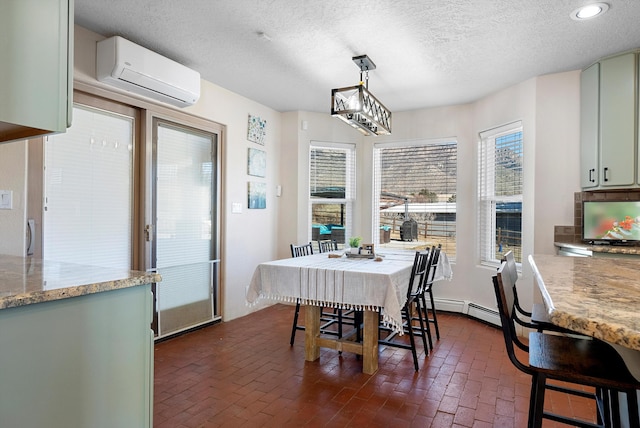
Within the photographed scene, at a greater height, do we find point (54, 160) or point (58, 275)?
point (54, 160)

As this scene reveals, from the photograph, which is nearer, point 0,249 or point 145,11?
point 0,249

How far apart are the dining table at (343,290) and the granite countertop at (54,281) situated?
1558mm

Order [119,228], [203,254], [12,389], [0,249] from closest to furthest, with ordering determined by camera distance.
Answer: [12,389] < [0,249] < [119,228] < [203,254]

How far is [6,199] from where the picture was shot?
2.42 m

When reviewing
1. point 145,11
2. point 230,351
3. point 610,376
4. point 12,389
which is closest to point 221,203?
point 230,351

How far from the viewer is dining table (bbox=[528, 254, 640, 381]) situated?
28.9 inches

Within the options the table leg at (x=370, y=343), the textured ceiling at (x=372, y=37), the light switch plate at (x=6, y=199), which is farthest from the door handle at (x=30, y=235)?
the table leg at (x=370, y=343)

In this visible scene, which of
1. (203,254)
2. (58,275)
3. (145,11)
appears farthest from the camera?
(203,254)

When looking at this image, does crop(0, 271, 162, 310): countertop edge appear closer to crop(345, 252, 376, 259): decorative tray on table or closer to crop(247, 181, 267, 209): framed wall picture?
crop(345, 252, 376, 259): decorative tray on table

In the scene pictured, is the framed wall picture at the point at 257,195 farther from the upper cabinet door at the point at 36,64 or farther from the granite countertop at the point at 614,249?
the granite countertop at the point at 614,249

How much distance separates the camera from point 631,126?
3.16 meters

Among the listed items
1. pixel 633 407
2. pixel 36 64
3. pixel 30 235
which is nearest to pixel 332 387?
pixel 633 407

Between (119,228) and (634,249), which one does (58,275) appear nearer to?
(119,228)

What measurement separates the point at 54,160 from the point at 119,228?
28.6 inches
